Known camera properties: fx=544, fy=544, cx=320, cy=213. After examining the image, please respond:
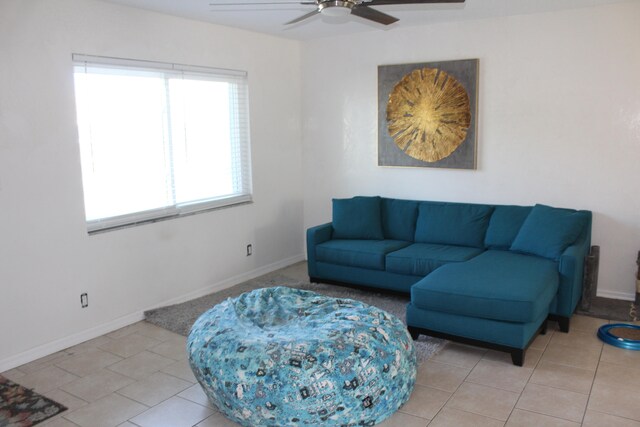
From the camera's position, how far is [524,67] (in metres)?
4.69

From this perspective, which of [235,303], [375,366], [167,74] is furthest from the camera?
[167,74]

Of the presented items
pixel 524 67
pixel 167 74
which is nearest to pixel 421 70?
pixel 524 67

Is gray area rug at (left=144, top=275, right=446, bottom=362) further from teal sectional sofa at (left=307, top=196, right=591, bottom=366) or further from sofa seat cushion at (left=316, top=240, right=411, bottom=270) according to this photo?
sofa seat cushion at (left=316, top=240, right=411, bottom=270)

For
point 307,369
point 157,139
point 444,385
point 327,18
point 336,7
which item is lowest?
point 444,385

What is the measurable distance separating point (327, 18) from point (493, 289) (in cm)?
256

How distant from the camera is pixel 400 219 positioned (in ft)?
16.9

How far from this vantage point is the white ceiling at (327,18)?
4109mm

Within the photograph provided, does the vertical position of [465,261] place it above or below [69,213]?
below

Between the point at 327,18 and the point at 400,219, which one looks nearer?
the point at 327,18

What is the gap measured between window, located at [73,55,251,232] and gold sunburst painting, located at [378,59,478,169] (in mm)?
1404

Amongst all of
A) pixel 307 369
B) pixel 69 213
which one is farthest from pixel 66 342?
pixel 307 369

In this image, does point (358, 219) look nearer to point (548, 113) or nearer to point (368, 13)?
point (548, 113)

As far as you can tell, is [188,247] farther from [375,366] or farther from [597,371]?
[597,371]

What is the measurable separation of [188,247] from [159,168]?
2.47 ft
